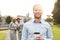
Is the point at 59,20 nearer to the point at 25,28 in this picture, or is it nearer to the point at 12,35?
the point at 12,35

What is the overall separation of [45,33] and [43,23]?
183 mm

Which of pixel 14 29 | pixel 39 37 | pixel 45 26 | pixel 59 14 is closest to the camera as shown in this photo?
pixel 39 37

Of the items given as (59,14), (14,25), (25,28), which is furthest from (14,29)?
(59,14)

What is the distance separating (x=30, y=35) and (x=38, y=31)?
0.18 meters

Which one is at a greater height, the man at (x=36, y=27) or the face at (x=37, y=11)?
the face at (x=37, y=11)

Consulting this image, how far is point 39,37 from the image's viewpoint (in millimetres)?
4508

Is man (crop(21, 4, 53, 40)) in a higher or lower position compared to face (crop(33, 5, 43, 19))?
lower

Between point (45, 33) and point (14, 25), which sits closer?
point (45, 33)

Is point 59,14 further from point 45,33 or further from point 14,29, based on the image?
point 45,33

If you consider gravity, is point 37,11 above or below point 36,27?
above

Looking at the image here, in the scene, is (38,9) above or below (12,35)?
above

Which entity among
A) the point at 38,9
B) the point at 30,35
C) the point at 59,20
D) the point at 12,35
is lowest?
A: the point at 59,20

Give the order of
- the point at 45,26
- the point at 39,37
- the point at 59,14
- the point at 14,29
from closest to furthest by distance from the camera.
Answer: the point at 39,37
the point at 45,26
the point at 14,29
the point at 59,14

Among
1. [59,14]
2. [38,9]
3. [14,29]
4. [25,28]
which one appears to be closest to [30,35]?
[25,28]
